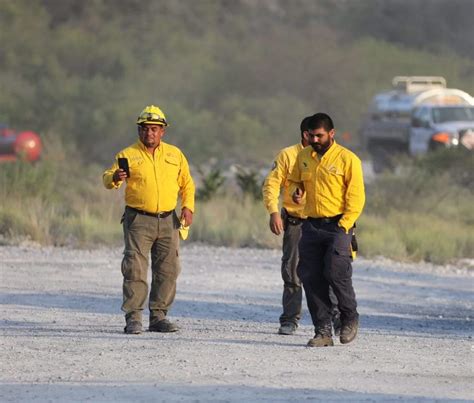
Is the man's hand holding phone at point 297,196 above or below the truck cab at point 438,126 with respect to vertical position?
below

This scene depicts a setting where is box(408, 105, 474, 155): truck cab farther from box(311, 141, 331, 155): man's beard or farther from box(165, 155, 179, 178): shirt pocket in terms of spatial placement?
box(311, 141, 331, 155): man's beard

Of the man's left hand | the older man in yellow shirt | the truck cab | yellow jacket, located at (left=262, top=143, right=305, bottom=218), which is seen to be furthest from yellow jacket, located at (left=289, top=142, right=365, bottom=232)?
the truck cab

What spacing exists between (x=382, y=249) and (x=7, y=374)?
1147cm

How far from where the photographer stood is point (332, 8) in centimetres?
7600

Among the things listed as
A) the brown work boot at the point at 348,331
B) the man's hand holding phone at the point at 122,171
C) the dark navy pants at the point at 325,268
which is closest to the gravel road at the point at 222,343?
the brown work boot at the point at 348,331

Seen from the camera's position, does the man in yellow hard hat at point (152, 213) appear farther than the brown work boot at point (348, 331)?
Yes

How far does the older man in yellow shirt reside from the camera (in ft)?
39.0

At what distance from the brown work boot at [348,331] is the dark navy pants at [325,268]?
4cm

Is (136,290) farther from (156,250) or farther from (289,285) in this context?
(289,285)

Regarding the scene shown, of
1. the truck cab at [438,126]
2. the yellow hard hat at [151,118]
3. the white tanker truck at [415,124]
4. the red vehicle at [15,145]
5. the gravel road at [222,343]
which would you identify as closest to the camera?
the gravel road at [222,343]

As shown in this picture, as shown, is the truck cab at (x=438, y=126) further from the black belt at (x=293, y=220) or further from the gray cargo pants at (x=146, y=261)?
the gray cargo pants at (x=146, y=261)

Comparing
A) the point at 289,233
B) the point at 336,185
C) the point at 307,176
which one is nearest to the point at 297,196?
the point at 307,176

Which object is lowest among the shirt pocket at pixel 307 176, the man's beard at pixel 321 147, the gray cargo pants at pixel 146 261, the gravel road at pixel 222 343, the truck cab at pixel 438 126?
the gravel road at pixel 222 343

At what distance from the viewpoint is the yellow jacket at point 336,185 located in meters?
11.9
